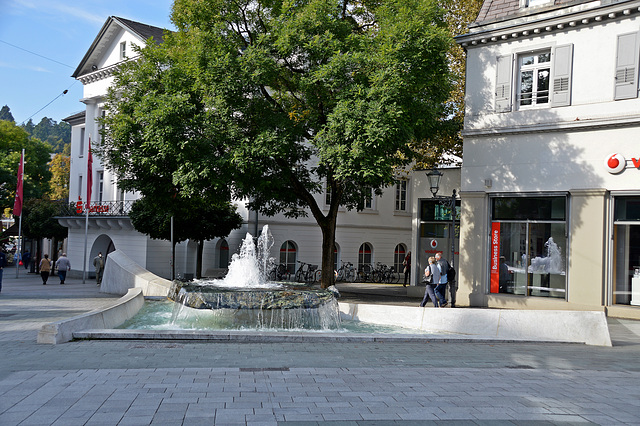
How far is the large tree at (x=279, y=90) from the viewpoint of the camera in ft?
56.5

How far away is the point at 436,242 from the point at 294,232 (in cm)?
1321

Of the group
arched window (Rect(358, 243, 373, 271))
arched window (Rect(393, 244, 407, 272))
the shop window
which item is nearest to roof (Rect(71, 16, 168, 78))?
the shop window

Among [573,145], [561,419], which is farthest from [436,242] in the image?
[561,419]

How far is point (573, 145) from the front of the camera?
18.1 m

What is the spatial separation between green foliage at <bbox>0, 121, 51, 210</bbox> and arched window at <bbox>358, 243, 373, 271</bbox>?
3126cm

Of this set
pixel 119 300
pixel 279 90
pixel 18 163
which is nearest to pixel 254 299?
pixel 119 300

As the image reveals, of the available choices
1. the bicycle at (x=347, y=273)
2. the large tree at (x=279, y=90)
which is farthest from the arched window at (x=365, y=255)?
the large tree at (x=279, y=90)

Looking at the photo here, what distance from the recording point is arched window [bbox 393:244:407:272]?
39.7 metres

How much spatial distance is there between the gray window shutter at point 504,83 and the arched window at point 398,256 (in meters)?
20.8

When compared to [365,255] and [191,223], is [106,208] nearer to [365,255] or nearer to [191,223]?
[191,223]

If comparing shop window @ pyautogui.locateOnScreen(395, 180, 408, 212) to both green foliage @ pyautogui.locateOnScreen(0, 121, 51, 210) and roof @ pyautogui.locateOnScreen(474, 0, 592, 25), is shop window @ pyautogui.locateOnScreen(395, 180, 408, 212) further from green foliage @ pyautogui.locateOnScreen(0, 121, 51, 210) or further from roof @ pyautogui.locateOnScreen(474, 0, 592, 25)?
green foliage @ pyautogui.locateOnScreen(0, 121, 51, 210)

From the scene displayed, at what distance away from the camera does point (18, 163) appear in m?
51.2

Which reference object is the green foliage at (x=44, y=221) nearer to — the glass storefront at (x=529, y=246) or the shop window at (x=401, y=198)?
the shop window at (x=401, y=198)

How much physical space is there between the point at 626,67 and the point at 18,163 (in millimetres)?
48852
